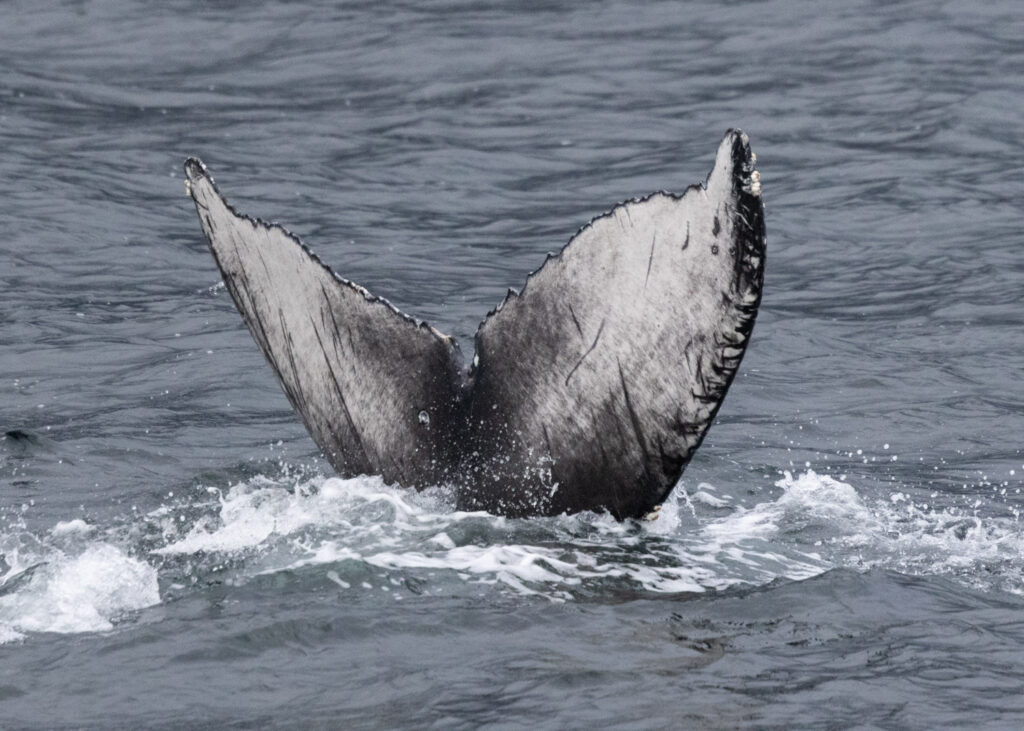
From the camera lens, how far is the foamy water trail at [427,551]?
18.9ft

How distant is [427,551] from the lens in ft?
19.6

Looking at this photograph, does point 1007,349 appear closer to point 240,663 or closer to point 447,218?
point 447,218

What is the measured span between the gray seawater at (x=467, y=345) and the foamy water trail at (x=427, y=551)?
2cm

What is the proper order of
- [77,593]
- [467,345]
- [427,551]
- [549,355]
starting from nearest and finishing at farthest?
[549,355], [77,593], [427,551], [467,345]

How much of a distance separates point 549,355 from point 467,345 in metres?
4.54

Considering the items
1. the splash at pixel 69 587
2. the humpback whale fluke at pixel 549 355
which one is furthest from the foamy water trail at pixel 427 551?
the humpback whale fluke at pixel 549 355

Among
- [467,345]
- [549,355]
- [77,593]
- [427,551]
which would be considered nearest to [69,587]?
[77,593]

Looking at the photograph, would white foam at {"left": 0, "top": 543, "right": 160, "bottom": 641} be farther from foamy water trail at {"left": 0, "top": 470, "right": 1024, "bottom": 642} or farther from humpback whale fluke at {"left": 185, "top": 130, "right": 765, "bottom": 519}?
humpback whale fluke at {"left": 185, "top": 130, "right": 765, "bottom": 519}

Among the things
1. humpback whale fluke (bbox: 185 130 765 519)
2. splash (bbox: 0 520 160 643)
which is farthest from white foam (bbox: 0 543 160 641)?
humpback whale fluke (bbox: 185 130 765 519)

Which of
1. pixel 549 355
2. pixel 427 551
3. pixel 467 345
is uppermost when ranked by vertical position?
pixel 549 355

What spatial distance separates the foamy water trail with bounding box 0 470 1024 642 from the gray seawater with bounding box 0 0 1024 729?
0.8 inches

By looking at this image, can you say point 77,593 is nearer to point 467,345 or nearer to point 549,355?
point 549,355

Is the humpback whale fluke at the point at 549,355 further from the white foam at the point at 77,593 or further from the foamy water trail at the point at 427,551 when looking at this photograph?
the white foam at the point at 77,593

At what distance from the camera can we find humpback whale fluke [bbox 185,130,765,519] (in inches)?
198
